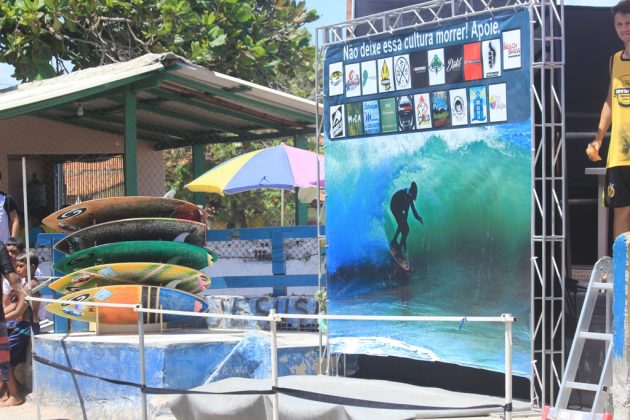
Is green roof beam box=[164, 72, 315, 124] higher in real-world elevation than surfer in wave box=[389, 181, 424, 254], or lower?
higher

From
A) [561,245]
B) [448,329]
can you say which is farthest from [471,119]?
[448,329]

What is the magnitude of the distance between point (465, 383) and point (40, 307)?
5.10 meters

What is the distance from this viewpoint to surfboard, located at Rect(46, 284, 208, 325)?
363 inches

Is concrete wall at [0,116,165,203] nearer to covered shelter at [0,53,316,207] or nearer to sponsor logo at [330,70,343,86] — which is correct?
covered shelter at [0,53,316,207]

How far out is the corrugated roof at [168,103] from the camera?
11.9 meters

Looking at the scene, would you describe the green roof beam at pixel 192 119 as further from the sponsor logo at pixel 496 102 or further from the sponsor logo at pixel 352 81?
the sponsor logo at pixel 496 102

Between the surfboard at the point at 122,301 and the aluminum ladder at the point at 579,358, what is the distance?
4.41 metres

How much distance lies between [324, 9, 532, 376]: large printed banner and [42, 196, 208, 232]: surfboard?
195 centimetres

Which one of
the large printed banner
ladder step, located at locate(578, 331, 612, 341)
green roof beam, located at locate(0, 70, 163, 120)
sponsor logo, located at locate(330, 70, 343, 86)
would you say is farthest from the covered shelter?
ladder step, located at locate(578, 331, 612, 341)

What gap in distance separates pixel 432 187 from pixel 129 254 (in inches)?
133

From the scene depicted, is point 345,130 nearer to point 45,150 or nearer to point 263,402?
point 263,402

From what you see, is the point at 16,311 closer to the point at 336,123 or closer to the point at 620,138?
the point at 336,123

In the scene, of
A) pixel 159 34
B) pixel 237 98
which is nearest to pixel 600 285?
pixel 237 98

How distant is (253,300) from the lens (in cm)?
1071
